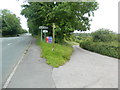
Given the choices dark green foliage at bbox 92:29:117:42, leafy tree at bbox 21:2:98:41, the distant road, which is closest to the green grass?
the distant road

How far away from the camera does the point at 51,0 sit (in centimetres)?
1277

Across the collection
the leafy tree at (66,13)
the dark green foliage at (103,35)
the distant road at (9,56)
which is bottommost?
Result: the distant road at (9,56)

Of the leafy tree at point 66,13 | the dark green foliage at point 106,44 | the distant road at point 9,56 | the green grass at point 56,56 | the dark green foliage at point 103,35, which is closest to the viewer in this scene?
the distant road at point 9,56

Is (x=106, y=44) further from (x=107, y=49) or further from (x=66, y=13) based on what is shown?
(x=66, y=13)

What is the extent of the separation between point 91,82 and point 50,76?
1.73 meters

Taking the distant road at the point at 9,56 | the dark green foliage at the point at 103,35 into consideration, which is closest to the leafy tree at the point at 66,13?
the dark green foliage at the point at 103,35

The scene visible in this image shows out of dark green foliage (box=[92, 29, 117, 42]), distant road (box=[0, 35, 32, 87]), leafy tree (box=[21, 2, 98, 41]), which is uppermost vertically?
leafy tree (box=[21, 2, 98, 41])

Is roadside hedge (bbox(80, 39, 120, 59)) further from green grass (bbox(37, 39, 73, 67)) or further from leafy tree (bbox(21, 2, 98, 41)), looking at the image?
green grass (bbox(37, 39, 73, 67))

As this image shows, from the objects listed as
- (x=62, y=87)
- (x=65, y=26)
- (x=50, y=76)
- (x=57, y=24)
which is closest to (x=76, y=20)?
(x=65, y=26)

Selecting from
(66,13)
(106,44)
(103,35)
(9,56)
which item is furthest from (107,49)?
(9,56)

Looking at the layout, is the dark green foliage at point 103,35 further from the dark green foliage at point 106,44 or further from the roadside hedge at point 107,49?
the roadside hedge at point 107,49

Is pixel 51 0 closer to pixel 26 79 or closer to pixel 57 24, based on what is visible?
pixel 57 24

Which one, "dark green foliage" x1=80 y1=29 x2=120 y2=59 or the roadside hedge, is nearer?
the roadside hedge

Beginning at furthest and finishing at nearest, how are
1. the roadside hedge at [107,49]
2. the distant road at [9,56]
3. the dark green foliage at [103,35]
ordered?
the dark green foliage at [103,35], the roadside hedge at [107,49], the distant road at [9,56]
